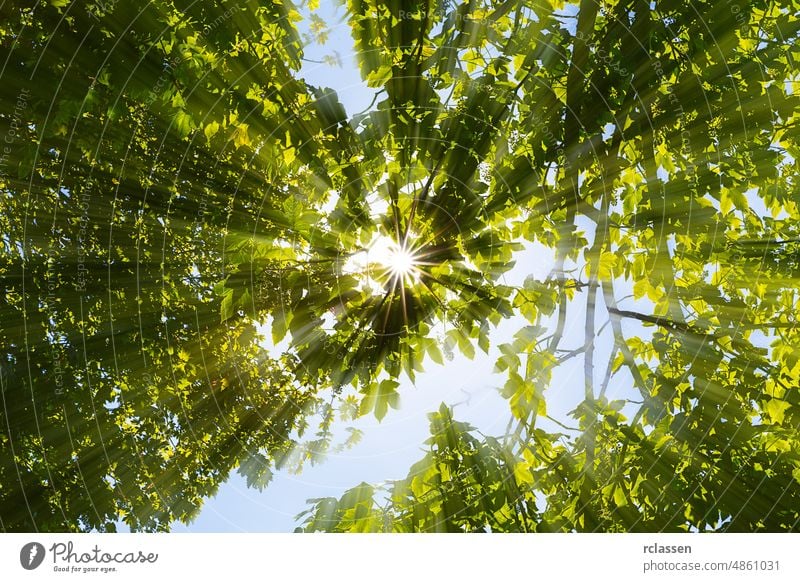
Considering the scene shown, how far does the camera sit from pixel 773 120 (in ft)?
19.4

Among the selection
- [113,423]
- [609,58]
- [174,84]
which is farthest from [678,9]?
[113,423]

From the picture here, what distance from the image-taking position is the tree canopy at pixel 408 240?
478 centimetres

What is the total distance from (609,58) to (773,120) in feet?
8.38

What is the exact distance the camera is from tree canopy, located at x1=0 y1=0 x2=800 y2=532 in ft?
15.7
